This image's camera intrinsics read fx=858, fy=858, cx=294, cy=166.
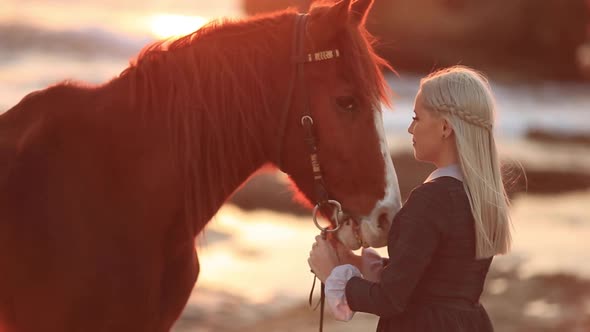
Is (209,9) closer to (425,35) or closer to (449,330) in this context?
(425,35)

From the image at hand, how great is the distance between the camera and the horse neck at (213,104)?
277 centimetres

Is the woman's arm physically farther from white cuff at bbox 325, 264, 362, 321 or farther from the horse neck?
the horse neck

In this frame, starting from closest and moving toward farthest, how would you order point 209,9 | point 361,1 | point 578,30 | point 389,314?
point 389,314 → point 361,1 → point 578,30 → point 209,9

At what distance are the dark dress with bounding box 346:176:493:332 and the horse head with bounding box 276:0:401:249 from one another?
294 millimetres

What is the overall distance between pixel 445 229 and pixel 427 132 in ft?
0.94

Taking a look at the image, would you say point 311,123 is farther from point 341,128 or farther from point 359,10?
point 359,10

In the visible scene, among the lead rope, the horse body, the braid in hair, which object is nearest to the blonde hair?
the braid in hair

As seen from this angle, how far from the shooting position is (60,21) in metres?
20.8

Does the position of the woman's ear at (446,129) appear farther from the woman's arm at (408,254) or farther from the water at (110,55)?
the water at (110,55)

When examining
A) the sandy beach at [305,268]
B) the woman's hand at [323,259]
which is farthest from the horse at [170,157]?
the sandy beach at [305,268]

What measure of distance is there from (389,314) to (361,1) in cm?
108

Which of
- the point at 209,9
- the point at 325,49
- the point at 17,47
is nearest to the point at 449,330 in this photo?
the point at 325,49

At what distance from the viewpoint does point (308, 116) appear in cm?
272

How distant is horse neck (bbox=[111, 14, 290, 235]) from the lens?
9.09ft
